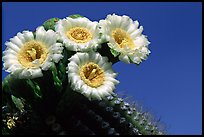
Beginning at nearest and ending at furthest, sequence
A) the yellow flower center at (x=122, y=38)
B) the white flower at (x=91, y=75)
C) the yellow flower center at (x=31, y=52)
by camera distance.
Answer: the white flower at (x=91, y=75) → the yellow flower center at (x=31, y=52) → the yellow flower center at (x=122, y=38)

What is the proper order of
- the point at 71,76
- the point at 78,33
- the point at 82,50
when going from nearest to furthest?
the point at 71,76
the point at 82,50
the point at 78,33

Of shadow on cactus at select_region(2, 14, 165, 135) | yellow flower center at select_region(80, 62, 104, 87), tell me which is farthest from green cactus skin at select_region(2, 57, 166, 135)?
yellow flower center at select_region(80, 62, 104, 87)

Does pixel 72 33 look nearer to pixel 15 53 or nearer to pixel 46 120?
pixel 15 53

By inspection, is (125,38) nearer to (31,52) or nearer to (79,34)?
(79,34)

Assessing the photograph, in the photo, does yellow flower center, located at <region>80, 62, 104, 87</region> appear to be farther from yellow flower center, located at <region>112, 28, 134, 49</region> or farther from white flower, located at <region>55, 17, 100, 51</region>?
yellow flower center, located at <region>112, 28, 134, 49</region>

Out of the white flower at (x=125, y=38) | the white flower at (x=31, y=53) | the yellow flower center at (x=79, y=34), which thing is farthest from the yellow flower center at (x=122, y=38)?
the white flower at (x=31, y=53)

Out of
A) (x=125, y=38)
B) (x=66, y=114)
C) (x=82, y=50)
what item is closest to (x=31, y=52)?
(x=82, y=50)

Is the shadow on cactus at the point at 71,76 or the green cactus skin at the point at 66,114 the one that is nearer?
the shadow on cactus at the point at 71,76

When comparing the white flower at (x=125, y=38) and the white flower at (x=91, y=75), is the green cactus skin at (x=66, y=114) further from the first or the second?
the white flower at (x=125, y=38)
